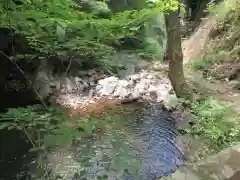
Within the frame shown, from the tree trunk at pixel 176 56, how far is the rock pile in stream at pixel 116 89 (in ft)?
2.91

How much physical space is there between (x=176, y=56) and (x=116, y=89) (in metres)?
2.72

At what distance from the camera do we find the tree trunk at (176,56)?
5203 mm

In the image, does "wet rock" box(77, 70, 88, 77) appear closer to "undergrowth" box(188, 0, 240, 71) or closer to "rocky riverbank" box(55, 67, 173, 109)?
"rocky riverbank" box(55, 67, 173, 109)

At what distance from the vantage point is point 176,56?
5469 mm

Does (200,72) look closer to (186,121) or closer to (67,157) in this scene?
(186,121)

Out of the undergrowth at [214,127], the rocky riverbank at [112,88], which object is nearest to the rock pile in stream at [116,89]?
the rocky riverbank at [112,88]

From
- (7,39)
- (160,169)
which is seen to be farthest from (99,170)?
(7,39)

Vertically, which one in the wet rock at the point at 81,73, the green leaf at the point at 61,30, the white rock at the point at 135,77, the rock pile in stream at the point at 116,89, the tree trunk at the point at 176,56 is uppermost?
the green leaf at the point at 61,30

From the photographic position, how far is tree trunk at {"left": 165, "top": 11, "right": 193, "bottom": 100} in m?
5.20

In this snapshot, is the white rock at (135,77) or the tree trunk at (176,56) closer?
the tree trunk at (176,56)

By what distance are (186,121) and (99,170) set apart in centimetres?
230

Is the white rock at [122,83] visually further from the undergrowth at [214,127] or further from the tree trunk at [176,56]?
the undergrowth at [214,127]

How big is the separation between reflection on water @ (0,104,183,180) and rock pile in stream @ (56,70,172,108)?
4.05 ft

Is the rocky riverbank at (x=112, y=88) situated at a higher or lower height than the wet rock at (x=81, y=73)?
lower
